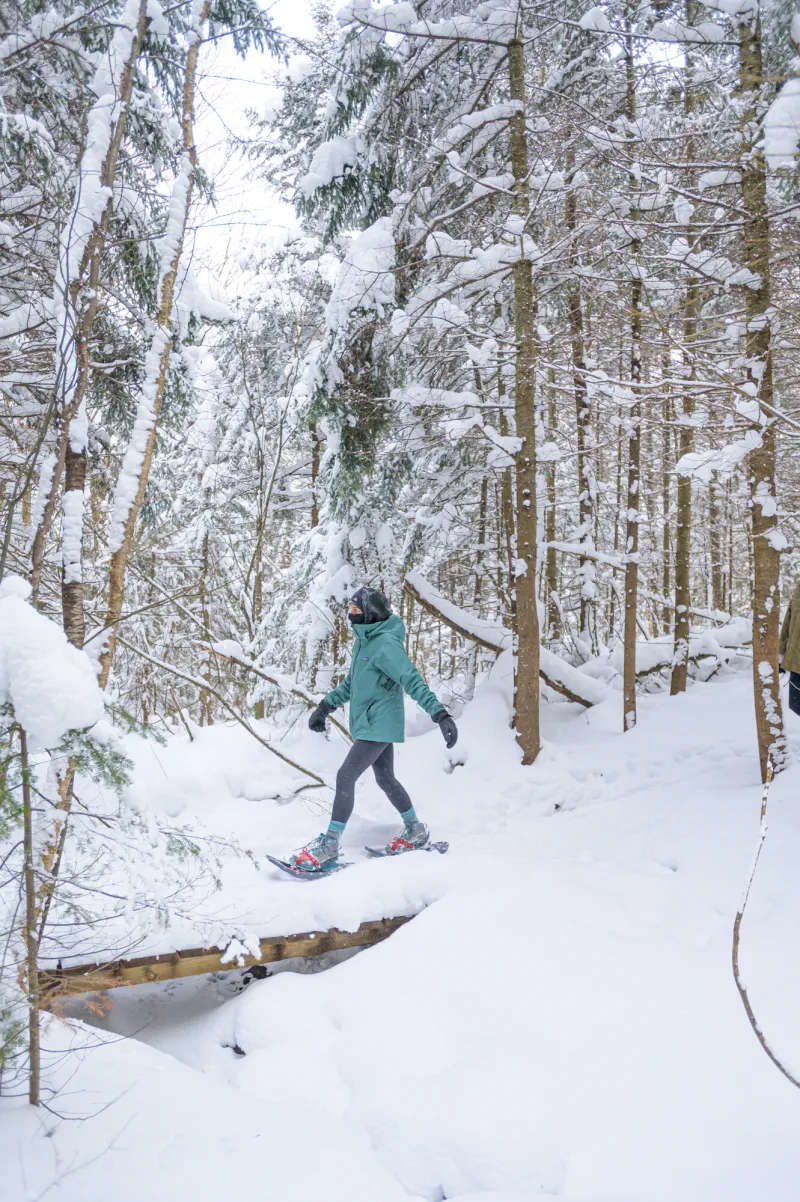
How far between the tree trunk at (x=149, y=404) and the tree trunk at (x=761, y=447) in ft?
12.4

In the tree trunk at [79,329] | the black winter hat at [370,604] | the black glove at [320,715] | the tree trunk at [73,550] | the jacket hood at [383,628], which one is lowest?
the black glove at [320,715]

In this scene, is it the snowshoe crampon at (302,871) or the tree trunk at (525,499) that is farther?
the tree trunk at (525,499)

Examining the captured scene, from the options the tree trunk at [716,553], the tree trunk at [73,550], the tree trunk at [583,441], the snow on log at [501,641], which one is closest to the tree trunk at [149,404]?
the tree trunk at [73,550]

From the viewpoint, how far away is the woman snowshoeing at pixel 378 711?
4992 millimetres

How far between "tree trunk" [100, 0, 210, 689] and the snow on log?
4.54 metres

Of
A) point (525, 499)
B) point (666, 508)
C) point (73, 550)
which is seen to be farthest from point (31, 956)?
point (666, 508)

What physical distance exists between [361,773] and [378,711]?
49 cm

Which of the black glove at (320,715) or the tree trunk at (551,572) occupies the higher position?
the tree trunk at (551,572)

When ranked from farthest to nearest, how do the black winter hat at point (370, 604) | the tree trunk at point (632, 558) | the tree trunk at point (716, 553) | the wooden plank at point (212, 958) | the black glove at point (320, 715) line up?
the tree trunk at point (716, 553) → the tree trunk at point (632, 558) → the black glove at point (320, 715) → the black winter hat at point (370, 604) → the wooden plank at point (212, 958)

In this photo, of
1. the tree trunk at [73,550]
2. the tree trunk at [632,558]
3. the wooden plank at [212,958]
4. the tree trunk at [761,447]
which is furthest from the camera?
the tree trunk at [632,558]

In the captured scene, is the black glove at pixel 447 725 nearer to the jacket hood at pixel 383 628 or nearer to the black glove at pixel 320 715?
the jacket hood at pixel 383 628

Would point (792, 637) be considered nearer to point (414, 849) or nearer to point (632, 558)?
point (632, 558)

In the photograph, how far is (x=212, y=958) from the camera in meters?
3.82

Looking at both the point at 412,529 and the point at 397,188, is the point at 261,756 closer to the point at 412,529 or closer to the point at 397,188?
the point at 412,529
